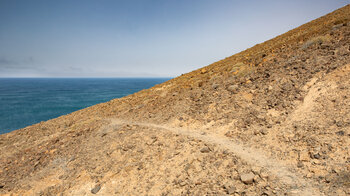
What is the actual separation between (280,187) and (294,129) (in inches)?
149

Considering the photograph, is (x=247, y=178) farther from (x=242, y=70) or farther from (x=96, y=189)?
(x=242, y=70)

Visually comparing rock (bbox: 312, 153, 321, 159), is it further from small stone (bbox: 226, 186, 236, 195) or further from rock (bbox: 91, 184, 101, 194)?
rock (bbox: 91, 184, 101, 194)

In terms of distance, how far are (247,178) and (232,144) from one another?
267 centimetres

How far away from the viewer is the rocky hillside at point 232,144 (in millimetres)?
6816

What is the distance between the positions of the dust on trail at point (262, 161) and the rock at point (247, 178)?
752mm

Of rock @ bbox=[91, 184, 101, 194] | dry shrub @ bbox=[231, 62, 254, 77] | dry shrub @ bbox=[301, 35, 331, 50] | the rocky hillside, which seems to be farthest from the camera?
dry shrub @ bbox=[231, 62, 254, 77]

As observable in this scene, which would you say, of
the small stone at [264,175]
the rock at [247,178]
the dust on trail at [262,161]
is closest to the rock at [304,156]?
the dust on trail at [262,161]

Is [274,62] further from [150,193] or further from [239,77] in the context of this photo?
[150,193]

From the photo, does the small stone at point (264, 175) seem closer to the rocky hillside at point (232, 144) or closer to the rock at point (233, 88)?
the rocky hillside at point (232, 144)

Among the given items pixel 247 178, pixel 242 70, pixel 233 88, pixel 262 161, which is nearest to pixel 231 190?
pixel 247 178

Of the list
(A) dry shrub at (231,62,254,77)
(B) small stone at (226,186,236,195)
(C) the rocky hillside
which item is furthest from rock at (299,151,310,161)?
(A) dry shrub at (231,62,254,77)

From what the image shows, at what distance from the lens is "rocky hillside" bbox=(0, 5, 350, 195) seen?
6.82m

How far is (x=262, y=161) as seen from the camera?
7.60m

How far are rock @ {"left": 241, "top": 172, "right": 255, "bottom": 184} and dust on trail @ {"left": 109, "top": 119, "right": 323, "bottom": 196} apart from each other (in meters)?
0.75
